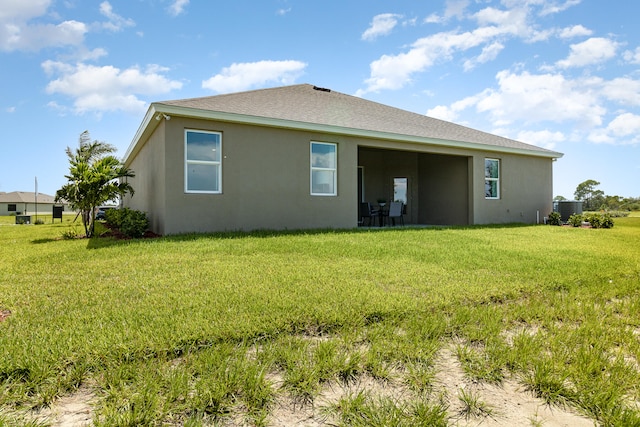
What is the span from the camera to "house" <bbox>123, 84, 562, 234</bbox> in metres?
8.95

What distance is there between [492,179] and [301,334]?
13263 mm

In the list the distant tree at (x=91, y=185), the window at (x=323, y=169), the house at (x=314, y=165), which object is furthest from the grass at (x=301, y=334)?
the window at (x=323, y=169)

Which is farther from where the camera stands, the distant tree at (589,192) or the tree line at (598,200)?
the distant tree at (589,192)

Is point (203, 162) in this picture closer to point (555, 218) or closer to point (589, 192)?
point (555, 218)

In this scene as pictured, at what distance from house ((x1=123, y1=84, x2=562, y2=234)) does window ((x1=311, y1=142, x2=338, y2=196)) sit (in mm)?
32

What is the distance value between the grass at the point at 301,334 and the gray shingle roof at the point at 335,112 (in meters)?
5.23

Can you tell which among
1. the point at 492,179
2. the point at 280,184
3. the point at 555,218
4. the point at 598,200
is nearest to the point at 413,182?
the point at 492,179

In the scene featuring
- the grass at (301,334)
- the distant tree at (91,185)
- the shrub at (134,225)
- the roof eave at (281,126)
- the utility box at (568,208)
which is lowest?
the grass at (301,334)

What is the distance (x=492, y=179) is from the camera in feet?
46.0

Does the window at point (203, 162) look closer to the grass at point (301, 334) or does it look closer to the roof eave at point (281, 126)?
the roof eave at point (281, 126)

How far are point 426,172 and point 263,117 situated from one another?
28.0ft

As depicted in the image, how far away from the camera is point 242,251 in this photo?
6.64 m

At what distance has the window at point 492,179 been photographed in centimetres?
1385

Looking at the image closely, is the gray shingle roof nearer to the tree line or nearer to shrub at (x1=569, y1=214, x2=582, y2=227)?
shrub at (x1=569, y1=214, x2=582, y2=227)
